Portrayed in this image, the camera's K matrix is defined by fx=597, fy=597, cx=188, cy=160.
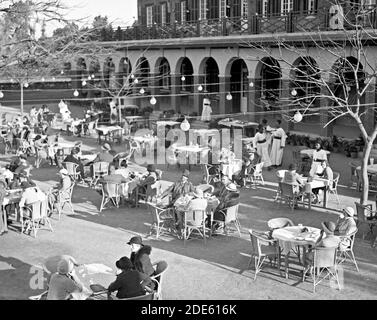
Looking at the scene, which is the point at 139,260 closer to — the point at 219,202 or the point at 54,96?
the point at 219,202

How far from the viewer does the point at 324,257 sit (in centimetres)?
1008

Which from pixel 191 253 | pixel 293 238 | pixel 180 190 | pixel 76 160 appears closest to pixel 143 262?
pixel 191 253

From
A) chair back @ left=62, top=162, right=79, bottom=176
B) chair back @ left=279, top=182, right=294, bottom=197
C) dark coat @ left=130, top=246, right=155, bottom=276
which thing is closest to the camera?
dark coat @ left=130, top=246, right=155, bottom=276

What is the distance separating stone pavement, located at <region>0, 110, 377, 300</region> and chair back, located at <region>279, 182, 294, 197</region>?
43cm

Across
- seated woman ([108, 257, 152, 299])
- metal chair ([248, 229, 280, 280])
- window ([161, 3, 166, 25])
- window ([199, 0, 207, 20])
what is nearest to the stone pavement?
metal chair ([248, 229, 280, 280])

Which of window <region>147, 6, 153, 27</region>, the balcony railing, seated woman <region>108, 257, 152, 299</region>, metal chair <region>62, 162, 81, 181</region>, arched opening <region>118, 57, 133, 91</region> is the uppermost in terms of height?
window <region>147, 6, 153, 27</region>

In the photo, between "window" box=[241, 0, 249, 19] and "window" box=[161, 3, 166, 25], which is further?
"window" box=[161, 3, 166, 25]

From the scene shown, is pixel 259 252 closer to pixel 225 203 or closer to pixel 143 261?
pixel 143 261

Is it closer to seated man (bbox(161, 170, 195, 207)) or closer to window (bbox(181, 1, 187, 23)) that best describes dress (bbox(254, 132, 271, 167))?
seated man (bbox(161, 170, 195, 207))

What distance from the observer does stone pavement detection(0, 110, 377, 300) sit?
10.0 meters

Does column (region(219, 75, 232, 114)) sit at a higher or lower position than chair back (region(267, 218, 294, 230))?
higher

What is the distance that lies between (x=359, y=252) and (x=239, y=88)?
900 inches

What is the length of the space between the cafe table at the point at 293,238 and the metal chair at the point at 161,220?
9.82 ft
